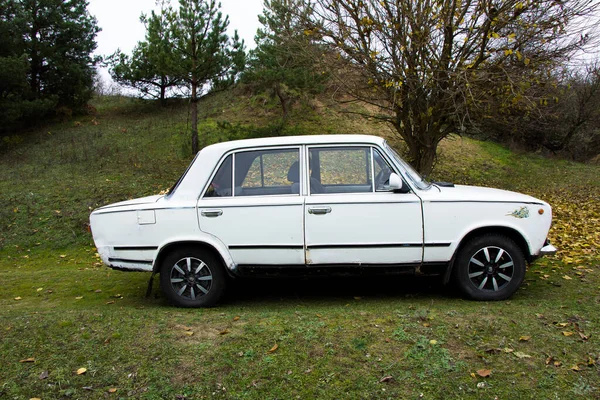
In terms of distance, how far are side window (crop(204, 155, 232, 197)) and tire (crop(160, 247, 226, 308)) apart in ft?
2.16

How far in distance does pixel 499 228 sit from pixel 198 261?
3.29m

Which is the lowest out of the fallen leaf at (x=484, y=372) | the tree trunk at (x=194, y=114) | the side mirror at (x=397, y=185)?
the fallen leaf at (x=484, y=372)

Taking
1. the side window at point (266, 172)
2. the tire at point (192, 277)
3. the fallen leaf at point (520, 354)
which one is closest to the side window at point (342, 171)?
the side window at point (266, 172)

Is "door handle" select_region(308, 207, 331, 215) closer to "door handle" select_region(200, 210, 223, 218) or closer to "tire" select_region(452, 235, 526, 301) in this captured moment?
"door handle" select_region(200, 210, 223, 218)

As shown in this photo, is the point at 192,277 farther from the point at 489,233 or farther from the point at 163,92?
the point at 163,92

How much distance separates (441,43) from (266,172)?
610cm

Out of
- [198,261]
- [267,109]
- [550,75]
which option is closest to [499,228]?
[198,261]

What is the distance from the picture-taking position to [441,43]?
963cm

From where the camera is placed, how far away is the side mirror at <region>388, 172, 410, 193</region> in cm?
488

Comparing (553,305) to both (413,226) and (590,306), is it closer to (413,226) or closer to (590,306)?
(590,306)

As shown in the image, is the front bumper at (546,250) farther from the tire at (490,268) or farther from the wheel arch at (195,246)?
the wheel arch at (195,246)

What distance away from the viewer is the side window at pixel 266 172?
17.1 feet

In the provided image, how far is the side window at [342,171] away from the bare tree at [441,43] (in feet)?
13.5

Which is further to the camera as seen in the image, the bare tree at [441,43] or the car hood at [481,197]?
the bare tree at [441,43]
